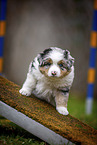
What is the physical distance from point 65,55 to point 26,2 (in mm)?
6581

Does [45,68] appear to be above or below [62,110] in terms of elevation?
above

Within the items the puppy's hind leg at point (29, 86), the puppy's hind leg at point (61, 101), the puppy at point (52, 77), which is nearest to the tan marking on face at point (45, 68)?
the puppy at point (52, 77)

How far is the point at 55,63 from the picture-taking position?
Answer: 2.27m

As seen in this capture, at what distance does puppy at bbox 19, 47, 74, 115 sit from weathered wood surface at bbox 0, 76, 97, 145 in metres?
0.14

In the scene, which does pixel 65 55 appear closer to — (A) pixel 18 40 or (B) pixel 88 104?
(B) pixel 88 104

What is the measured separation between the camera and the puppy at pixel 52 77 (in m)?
2.28

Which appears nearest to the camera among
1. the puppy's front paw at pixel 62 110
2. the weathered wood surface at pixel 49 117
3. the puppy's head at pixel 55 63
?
the weathered wood surface at pixel 49 117

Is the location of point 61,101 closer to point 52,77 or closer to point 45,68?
point 52,77

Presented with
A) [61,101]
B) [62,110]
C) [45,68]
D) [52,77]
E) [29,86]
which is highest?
[45,68]

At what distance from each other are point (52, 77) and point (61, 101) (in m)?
0.43

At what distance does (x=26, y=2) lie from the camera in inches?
320

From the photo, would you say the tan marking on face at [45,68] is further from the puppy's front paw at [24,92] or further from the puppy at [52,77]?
the puppy's front paw at [24,92]

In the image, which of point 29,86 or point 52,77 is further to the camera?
point 29,86

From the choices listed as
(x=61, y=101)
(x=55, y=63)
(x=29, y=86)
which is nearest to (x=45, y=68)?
(x=55, y=63)
